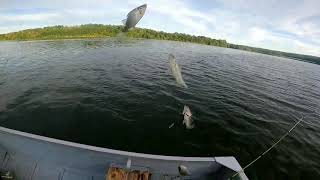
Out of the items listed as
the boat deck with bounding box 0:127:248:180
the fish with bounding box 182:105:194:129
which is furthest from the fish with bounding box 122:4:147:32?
the fish with bounding box 182:105:194:129

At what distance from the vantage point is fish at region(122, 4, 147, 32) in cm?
493

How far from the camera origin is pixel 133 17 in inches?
194

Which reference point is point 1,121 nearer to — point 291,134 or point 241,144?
point 241,144

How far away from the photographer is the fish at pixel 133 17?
4926 mm

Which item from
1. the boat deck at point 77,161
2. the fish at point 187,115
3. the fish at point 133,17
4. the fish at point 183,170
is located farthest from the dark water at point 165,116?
the fish at point 133,17

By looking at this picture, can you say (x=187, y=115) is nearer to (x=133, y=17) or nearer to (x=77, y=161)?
(x=77, y=161)

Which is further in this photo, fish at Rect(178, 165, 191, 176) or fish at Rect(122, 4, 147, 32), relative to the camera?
fish at Rect(178, 165, 191, 176)

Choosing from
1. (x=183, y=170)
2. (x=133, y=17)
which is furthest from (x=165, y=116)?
(x=133, y=17)

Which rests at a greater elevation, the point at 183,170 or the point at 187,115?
the point at 187,115

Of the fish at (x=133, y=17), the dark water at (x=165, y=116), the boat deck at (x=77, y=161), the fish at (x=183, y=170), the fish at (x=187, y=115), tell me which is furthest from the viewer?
the dark water at (x=165, y=116)

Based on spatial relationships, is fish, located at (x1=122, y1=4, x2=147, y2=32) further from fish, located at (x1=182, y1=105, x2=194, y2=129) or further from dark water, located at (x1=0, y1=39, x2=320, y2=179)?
dark water, located at (x1=0, y1=39, x2=320, y2=179)

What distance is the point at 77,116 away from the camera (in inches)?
564

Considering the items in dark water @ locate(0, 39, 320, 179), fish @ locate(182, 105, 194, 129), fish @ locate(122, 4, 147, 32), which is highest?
fish @ locate(122, 4, 147, 32)

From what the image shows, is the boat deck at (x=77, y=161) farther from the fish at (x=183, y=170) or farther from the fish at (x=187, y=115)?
the fish at (x=187, y=115)
